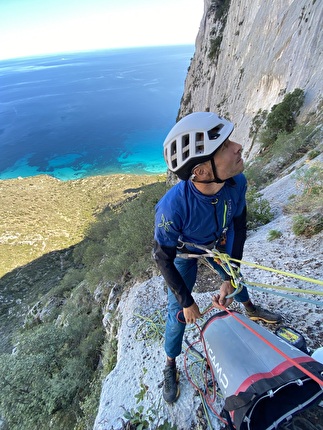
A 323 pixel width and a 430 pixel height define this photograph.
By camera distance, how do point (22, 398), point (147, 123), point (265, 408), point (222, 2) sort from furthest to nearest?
point (147, 123), point (222, 2), point (22, 398), point (265, 408)

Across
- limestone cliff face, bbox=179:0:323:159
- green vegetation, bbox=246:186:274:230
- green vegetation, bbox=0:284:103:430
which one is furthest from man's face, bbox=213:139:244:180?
limestone cliff face, bbox=179:0:323:159

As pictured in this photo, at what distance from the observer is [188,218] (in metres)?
2.39

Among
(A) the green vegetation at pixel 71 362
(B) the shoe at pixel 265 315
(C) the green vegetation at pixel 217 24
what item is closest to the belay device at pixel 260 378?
(B) the shoe at pixel 265 315

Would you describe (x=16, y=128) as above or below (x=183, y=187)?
below

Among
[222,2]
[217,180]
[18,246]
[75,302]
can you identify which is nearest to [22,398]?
[75,302]

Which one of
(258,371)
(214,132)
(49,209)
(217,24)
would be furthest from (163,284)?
(49,209)

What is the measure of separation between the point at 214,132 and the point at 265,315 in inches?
101

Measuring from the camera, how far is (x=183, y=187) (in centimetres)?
237

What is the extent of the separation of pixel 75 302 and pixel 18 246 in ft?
134

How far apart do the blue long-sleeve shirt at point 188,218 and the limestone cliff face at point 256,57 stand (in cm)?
1294

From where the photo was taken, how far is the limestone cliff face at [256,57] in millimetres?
14916

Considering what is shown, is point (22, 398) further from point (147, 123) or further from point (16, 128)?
point (16, 128)

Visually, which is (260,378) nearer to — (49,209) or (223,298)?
(223,298)

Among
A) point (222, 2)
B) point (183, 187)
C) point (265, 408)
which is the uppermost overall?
point (222, 2)
